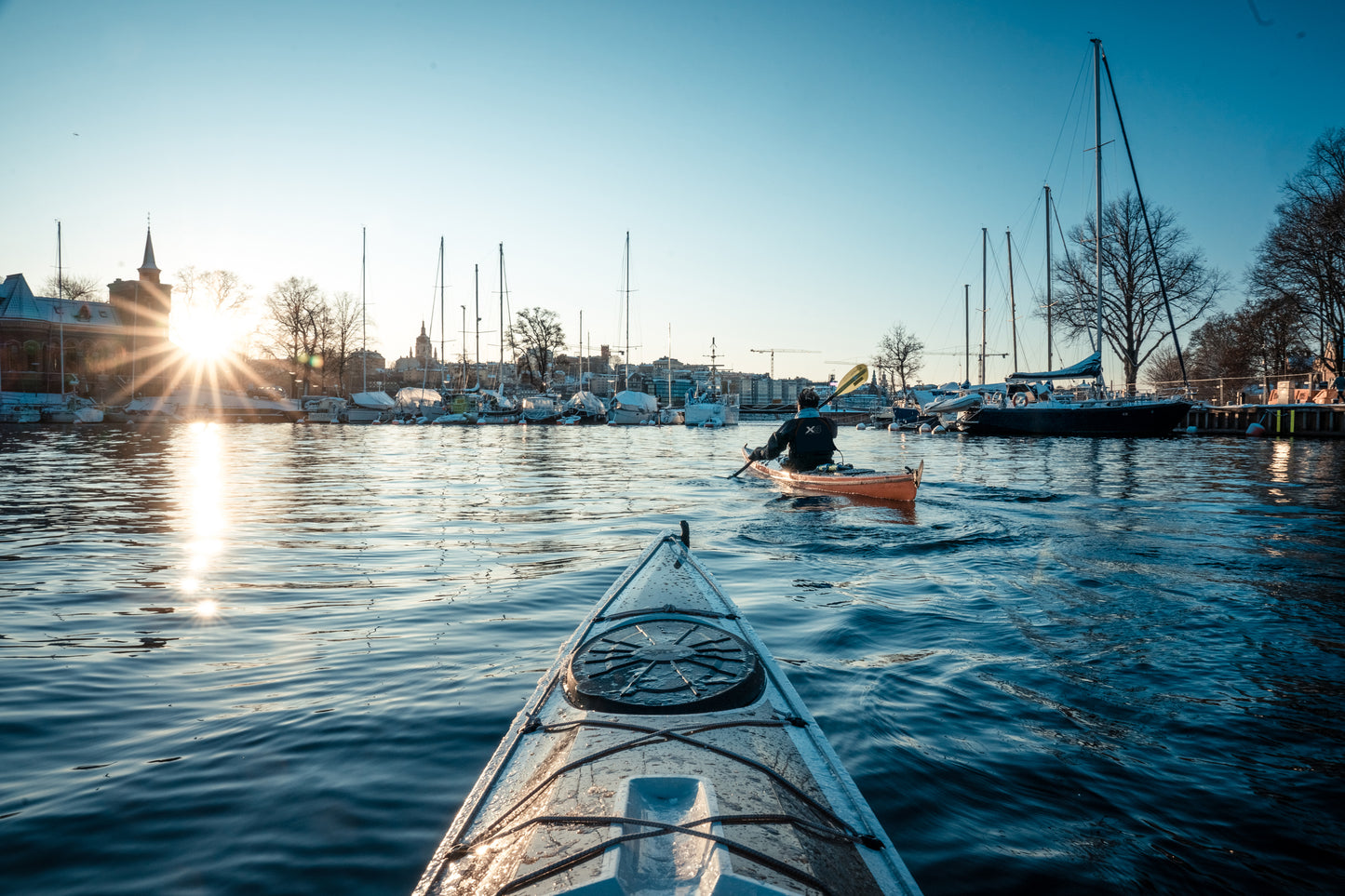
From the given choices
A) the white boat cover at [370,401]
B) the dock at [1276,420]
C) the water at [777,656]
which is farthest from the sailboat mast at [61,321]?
the dock at [1276,420]

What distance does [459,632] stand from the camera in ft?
16.8

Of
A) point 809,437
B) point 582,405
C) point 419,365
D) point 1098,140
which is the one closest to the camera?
point 809,437

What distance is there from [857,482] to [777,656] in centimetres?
669

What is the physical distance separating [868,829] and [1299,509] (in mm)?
11770

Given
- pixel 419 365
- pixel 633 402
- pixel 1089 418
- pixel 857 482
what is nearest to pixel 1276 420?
pixel 1089 418

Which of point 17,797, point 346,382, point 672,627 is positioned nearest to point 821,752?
point 672,627

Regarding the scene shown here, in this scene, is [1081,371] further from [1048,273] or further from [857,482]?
[857,482]

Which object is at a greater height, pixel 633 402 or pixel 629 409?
pixel 633 402

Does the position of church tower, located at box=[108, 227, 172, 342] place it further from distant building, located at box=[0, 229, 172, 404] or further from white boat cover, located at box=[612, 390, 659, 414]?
white boat cover, located at box=[612, 390, 659, 414]

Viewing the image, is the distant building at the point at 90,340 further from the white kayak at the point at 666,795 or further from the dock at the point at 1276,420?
the dock at the point at 1276,420

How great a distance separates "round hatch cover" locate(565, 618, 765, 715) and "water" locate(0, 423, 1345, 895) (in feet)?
2.50

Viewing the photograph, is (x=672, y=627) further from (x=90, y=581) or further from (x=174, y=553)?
(x=174, y=553)

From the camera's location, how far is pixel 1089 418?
99.7 feet

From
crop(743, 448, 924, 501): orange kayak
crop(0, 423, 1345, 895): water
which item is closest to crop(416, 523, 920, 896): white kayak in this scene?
crop(0, 423, 1345, 895): water
